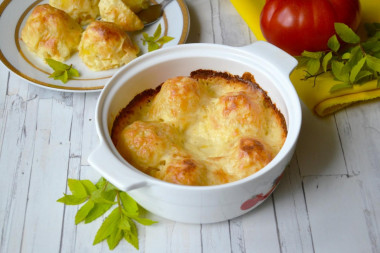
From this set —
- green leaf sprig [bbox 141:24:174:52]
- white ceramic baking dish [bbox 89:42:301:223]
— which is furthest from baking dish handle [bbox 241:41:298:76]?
green leaf sprig [bbox 141:24:174:52]

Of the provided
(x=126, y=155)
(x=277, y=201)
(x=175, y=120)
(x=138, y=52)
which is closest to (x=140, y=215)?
(x=126, y=155)

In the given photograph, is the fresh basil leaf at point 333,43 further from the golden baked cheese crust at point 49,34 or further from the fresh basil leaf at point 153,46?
the golden baked cheese crust at point 49,34

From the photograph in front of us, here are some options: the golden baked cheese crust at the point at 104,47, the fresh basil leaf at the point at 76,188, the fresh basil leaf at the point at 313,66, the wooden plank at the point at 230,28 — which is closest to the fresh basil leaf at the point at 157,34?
the golden baked cheese crust at the point at 104,47

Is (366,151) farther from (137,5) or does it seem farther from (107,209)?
(137,5)

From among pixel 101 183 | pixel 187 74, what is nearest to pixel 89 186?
pixel 101 183

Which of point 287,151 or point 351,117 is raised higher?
point 287,151

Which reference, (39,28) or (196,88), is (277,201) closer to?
(196,88)
